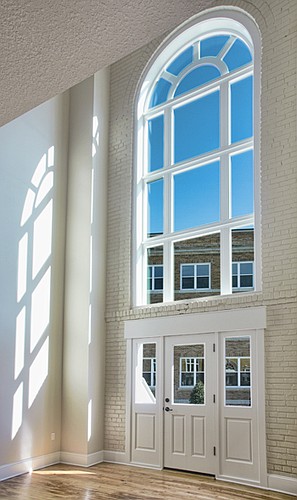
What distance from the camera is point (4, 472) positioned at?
745cm

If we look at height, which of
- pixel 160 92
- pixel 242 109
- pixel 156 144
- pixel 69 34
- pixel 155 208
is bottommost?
pixel 69 34

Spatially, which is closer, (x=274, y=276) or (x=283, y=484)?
(x=283, y=484)

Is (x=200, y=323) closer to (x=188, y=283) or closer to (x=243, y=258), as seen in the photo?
(x=188, y=283)

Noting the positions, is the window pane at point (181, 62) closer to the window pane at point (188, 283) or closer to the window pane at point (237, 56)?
the window pane at point (237, 56)

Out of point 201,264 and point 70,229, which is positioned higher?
point 70,229

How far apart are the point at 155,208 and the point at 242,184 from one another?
5.30 ft

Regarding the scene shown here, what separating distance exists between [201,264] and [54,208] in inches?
99.9

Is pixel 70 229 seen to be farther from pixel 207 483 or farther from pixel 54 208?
pixel 207 483

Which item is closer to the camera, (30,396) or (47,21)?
(47,21)

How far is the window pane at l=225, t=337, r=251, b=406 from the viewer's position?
7.20 m

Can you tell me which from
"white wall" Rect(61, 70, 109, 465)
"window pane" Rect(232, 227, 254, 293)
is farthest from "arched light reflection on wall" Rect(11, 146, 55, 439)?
"window pane" Rect(232, 227, 254, 293)

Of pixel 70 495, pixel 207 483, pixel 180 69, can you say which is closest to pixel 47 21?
pixel 70 495

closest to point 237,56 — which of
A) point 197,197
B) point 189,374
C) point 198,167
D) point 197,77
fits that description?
point 197,77

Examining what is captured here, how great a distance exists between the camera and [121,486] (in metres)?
6.91
